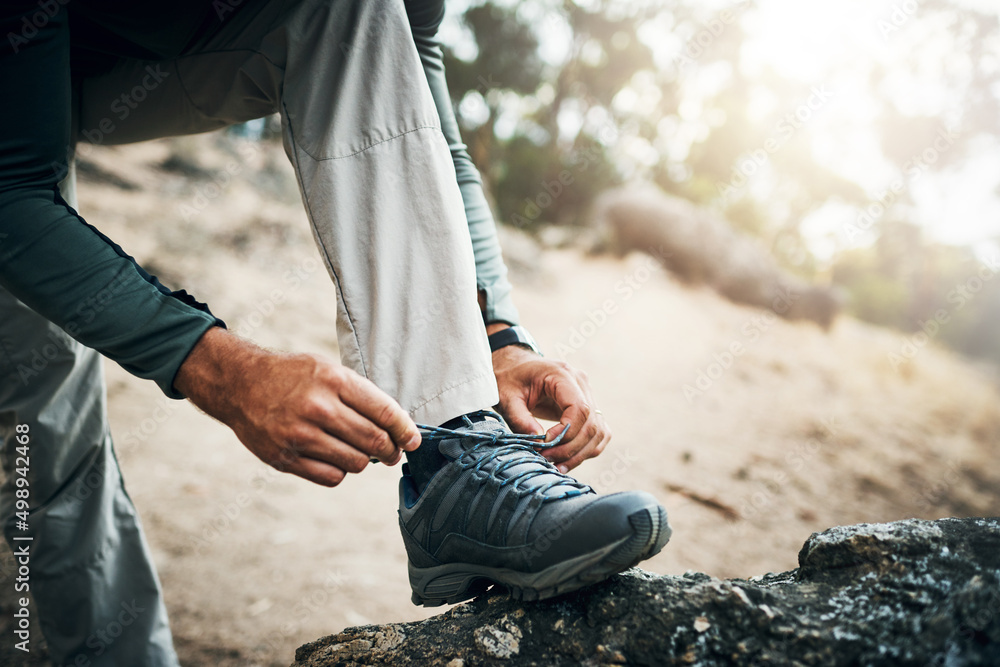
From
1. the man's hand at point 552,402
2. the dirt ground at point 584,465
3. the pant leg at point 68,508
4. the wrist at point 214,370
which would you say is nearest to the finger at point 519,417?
the man's hand at point 552,402

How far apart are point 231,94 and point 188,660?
1654 mm

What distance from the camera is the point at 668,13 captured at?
43.8 ft

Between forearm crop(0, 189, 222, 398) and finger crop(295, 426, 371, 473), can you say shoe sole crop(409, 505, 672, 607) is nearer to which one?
finger crop(295, 426, 371, 473)

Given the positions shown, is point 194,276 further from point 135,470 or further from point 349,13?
point 349,13

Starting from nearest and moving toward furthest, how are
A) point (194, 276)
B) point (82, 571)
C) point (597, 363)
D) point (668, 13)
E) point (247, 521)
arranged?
point (82, 571)
point (247, 521)
point (194, 276)
point (597, 363)
point (668, 13)

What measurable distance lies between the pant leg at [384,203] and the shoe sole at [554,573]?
30 cm

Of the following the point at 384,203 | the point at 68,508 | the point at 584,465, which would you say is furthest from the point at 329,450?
the point at 584,465

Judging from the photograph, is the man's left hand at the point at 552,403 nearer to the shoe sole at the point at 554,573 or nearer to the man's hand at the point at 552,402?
the man's hand at the point at 552,402

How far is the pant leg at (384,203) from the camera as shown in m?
0.97

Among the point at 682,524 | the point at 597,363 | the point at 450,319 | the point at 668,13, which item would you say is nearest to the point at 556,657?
the point at 450,319

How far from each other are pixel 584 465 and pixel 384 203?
300cm

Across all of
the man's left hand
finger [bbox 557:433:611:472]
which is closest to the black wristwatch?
the man's left hand

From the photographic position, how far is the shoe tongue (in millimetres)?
984

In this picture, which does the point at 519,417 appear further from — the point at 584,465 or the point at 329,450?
the point at 584,465
